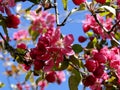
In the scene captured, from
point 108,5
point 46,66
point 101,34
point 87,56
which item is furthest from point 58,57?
point 101,34

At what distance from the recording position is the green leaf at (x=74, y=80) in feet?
8.00

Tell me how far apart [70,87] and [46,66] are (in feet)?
0.71

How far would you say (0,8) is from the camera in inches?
96.5

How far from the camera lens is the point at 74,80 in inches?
96.7

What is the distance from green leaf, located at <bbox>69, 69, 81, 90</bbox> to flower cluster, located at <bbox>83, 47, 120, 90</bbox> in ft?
0.13

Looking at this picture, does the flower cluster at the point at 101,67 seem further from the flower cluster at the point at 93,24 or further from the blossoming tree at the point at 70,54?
the flower cluster at the point at 93,24

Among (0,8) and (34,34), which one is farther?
(34,34)

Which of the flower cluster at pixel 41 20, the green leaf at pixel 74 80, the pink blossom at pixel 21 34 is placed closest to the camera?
the green leaf at pixel 74 80

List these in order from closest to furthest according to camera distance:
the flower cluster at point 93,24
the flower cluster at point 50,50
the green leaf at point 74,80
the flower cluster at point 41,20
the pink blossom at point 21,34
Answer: the flower cluster at point 50,50 < the green leaf at point 74,80 < the flower cluster at point 93,24 < the flower cluster at point 41,20 < the pink blossom at point 21,34

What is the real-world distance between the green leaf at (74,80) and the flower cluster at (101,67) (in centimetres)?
4

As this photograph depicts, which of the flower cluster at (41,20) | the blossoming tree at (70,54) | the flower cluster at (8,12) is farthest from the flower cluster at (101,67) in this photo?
the flower cluster at (41,20)

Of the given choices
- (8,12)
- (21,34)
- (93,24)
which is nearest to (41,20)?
(21,34)

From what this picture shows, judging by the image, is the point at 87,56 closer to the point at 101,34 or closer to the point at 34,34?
the point at 101,34

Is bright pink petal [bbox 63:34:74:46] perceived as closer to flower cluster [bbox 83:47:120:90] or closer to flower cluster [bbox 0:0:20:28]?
flower cluster [bbox 83:47:120:90]
